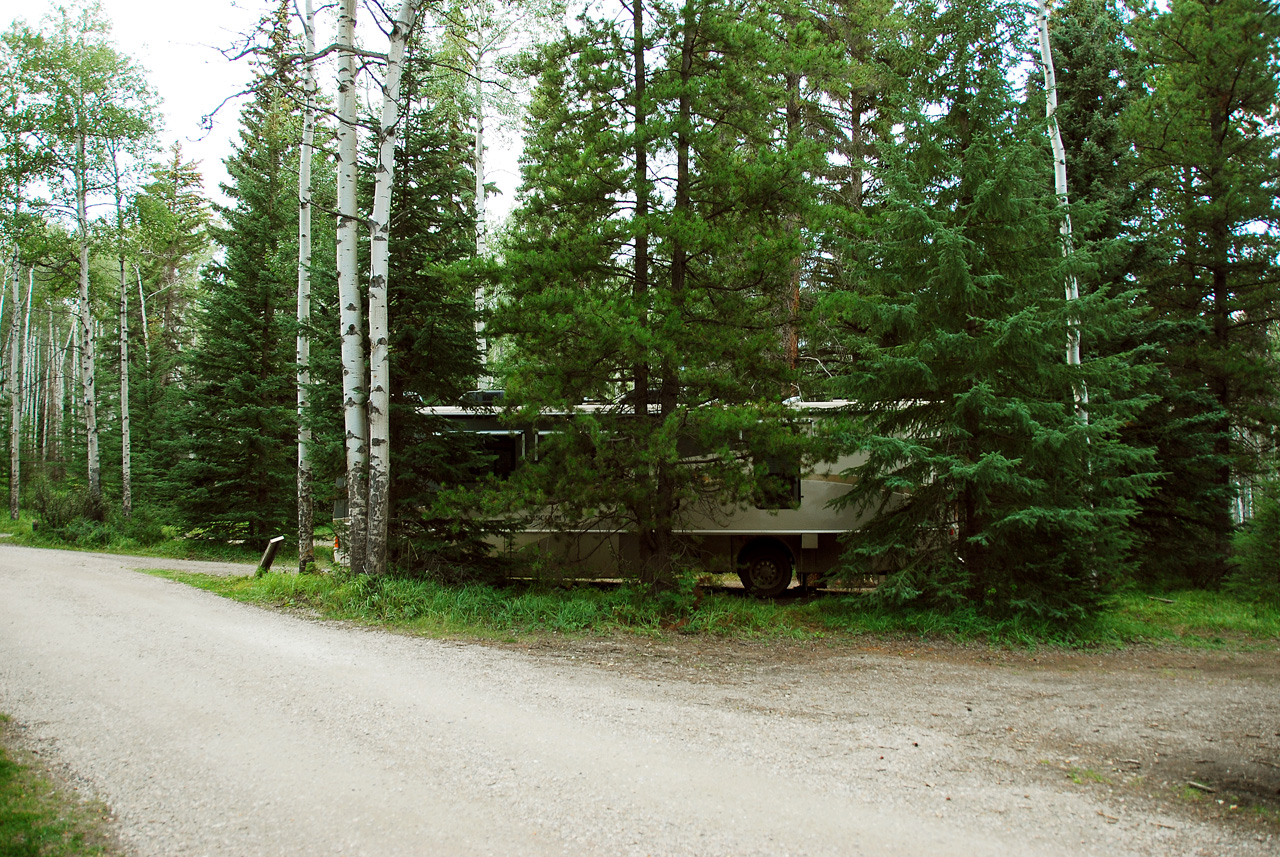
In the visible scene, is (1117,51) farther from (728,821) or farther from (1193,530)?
(728,821)

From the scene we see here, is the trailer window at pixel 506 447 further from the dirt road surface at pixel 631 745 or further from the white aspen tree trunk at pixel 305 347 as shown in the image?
the dirt road surface at pixel 631 745

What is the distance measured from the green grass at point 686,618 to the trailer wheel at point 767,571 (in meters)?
1.32

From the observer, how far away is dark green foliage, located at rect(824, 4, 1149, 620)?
9.24 m

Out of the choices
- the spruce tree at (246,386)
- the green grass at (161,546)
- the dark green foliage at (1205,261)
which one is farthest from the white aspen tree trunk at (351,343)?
the dark green foliage at (1205,261)

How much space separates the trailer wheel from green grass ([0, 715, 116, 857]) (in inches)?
366

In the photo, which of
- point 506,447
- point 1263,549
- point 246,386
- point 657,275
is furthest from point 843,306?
point 246,386

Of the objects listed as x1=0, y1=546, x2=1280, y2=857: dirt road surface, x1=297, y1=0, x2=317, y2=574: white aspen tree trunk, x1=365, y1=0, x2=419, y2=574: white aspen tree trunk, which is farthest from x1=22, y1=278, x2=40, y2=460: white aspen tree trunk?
x1=0, y1=546, x2=1280, y2=857: dirt road surface

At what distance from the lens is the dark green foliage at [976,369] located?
924 cm

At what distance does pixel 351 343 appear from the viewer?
10594 mm

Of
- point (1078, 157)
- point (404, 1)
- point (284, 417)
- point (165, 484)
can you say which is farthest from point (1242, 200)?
point (165, 484)

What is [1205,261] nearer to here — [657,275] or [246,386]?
[657,275]

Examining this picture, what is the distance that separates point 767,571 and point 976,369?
4.51 metres

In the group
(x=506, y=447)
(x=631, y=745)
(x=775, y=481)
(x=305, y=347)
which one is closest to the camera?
(x=631, y=745)

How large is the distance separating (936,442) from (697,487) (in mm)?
3071
